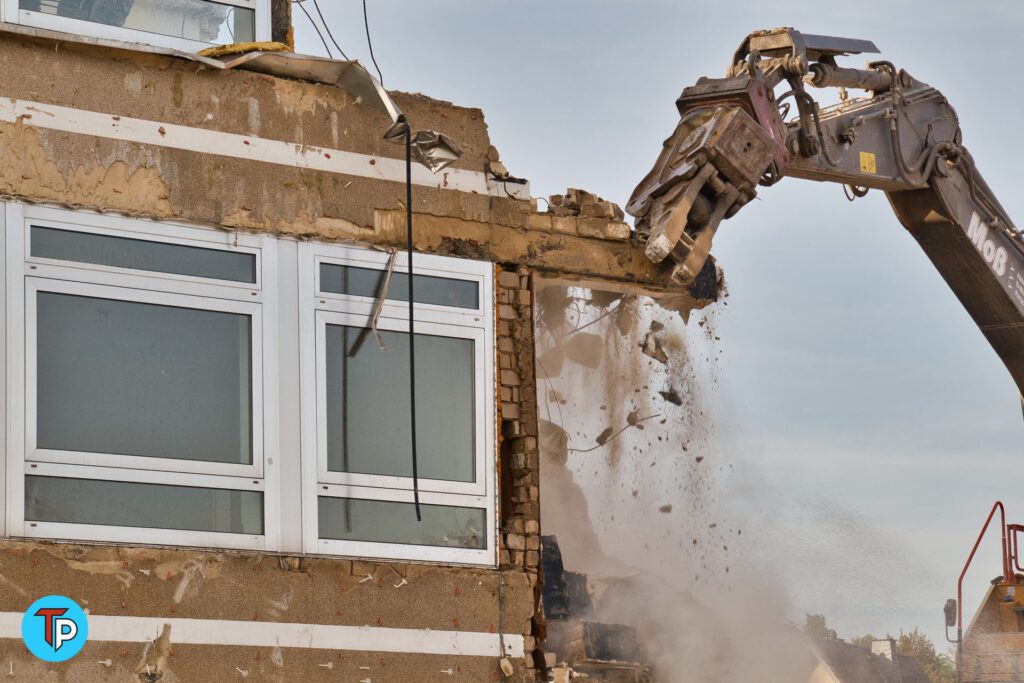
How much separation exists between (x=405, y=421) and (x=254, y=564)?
1444mm

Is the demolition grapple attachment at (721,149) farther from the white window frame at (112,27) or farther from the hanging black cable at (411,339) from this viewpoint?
the white window frame at (112,27)

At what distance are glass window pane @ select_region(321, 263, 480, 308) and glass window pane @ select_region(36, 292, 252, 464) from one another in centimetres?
69

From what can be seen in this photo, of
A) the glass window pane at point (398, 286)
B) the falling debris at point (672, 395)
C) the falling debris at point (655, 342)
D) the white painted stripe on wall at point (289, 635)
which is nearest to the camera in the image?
the white painted stripe on wall at point (289, 635)

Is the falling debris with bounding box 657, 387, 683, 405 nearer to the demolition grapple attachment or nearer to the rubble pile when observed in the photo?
the demolition grapple attachment

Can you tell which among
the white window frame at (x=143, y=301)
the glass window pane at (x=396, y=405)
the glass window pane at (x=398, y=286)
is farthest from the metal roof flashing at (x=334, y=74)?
the glass window pane at (x=396, y=405)

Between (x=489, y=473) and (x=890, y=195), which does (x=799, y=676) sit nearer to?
(x=890, y=195)

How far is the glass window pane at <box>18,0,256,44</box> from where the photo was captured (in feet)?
31.8

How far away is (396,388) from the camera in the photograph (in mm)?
9984

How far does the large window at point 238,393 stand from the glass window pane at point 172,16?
1.47 m

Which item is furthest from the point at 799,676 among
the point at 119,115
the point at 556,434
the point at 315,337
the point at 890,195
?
the point at 119,115

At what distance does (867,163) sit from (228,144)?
7.04 meters

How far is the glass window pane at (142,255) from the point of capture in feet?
29.6

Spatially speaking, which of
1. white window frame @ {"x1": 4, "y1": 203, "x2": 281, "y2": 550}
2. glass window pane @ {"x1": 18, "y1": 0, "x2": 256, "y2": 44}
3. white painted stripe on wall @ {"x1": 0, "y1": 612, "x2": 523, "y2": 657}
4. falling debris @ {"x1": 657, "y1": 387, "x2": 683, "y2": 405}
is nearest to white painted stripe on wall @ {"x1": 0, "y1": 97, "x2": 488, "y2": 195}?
white window frame @ {"x1": 4, "y1": 203, "x2": 281, "y2": 550}

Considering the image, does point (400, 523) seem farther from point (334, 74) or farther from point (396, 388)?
point (334, 74)
